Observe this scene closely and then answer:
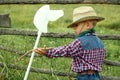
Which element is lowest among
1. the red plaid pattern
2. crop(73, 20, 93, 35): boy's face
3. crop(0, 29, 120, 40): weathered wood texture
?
the red plaid pattern

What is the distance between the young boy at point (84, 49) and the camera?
3836mm

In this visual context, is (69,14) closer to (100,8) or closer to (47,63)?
(100,8)

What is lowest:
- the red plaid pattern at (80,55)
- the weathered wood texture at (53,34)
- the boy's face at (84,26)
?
the red plaid pattern at (80,55)

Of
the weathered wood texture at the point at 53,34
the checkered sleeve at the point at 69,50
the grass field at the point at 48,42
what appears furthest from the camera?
the grass field at the point at 48,42

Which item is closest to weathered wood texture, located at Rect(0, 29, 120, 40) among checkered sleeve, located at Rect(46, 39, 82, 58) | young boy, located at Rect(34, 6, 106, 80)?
young boy, located at Rect(34, 6, 106, 80)

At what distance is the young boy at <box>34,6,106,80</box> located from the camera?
384cm

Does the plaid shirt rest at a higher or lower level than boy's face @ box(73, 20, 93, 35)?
lower

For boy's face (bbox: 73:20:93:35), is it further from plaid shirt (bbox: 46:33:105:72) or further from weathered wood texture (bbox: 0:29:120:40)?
weathered wood texture (bbox: 0:29:120:40)

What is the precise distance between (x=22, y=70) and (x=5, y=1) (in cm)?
81

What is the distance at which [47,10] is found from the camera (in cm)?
411

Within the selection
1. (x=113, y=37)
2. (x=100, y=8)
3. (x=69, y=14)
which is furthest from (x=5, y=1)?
(x=100, y=8)

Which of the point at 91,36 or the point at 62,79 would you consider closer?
the point at 91,36

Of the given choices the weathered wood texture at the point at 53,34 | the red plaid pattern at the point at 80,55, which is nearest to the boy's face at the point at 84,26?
the red plaid pattern at the point at 80,55

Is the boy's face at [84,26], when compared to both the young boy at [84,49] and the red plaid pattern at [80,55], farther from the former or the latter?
the red plaid pattern at [80,55]
